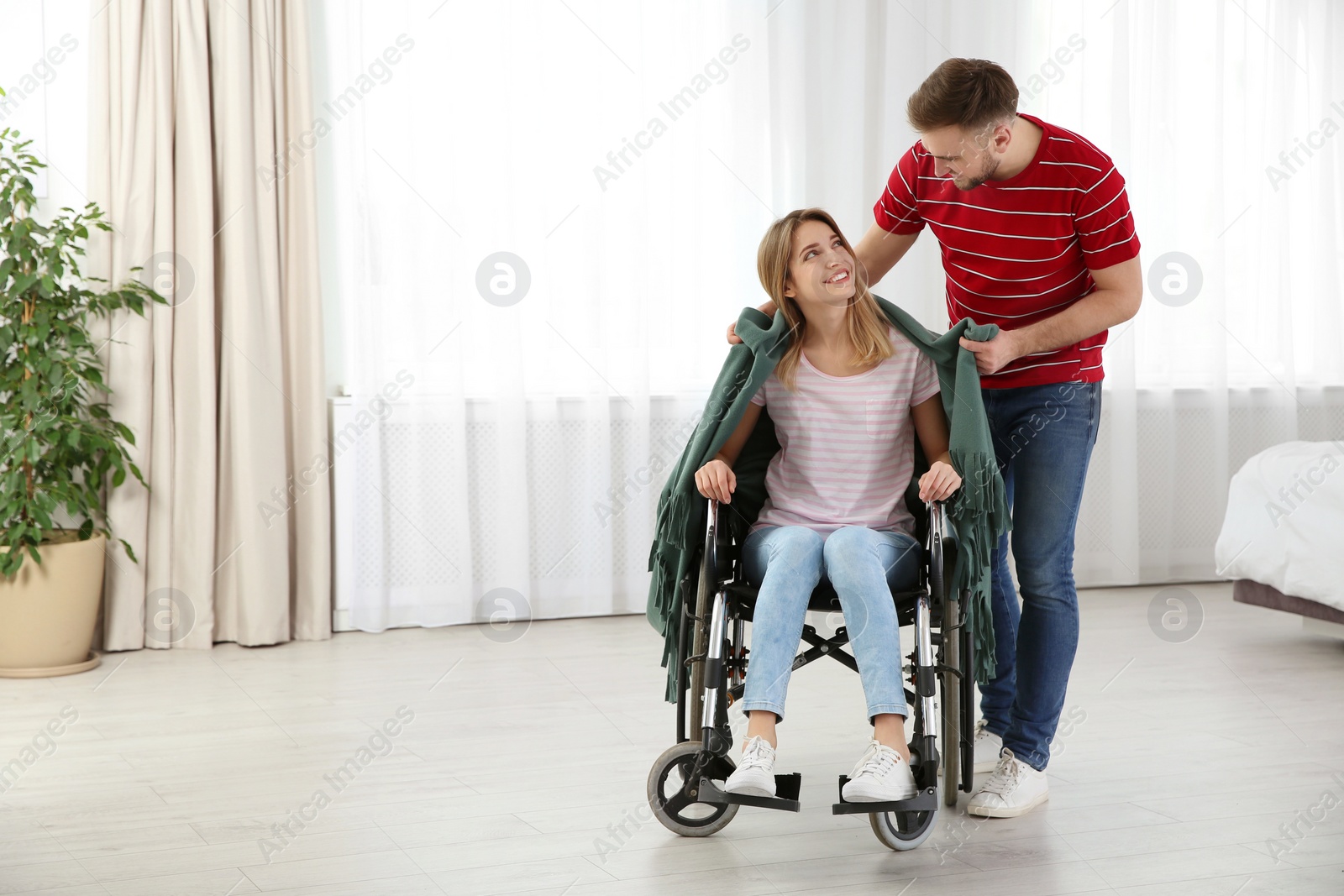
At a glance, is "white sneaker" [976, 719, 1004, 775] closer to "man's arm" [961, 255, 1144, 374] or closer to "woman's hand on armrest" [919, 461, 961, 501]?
"woman's hand on armrest" [919, 461, 961, 501]

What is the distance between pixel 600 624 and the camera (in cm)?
351

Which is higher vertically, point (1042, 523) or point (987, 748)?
point (1042, 523)

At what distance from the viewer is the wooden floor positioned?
5.73ft

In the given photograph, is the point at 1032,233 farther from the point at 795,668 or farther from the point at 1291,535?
the point at 1291,535

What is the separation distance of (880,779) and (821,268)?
0.82 metres

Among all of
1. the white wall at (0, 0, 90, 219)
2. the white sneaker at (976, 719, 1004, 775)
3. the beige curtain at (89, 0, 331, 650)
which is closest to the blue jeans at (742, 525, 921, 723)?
the white sneaker at (976, 719, 1004, 775)

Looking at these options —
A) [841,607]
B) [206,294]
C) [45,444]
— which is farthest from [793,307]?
[45,444]

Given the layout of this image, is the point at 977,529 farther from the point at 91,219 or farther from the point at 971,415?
the point at 91,219

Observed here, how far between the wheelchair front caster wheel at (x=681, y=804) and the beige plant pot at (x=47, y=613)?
5.80 ft

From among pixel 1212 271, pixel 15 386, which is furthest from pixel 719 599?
pixel 1212 271

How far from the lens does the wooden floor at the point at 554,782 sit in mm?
1745

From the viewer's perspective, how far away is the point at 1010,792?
1969mm

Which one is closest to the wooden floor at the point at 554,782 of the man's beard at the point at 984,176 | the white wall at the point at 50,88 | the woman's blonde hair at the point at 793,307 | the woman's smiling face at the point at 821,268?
the woman's blonde hair at the point at 793,307

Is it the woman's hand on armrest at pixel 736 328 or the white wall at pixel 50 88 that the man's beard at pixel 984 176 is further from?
the white wall at pixel 50 88
